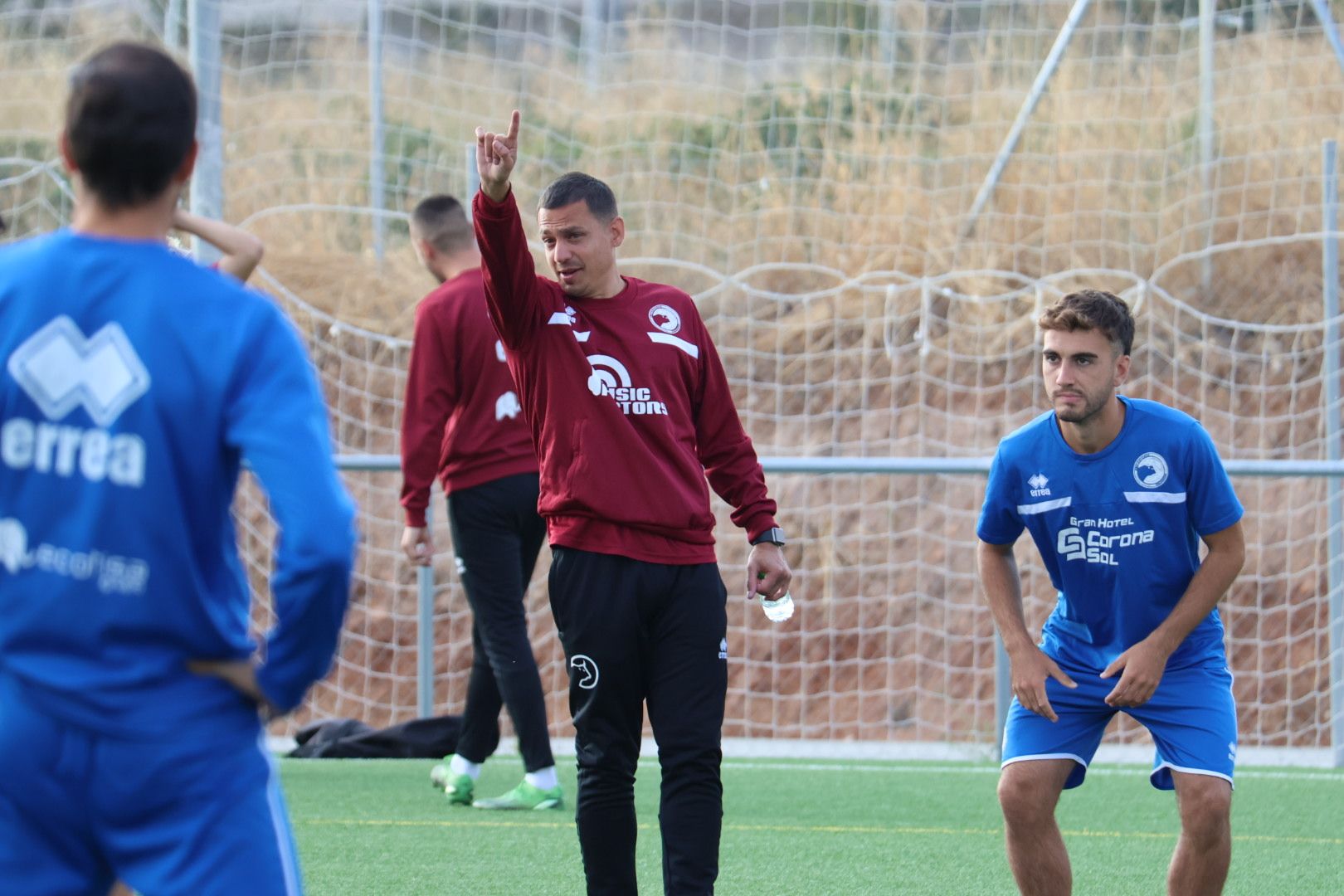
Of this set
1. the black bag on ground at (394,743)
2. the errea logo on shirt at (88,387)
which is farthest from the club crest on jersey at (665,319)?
the black bag on ground at (394,743)

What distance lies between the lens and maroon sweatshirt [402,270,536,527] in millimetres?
6227

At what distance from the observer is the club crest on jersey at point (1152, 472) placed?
13.7ft

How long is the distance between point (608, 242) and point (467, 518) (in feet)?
7.53

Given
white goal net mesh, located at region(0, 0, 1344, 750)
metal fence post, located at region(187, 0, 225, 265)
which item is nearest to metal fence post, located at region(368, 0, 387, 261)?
white goal net mesh, located at region(0, 0, 1344, 750)

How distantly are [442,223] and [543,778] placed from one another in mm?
2115

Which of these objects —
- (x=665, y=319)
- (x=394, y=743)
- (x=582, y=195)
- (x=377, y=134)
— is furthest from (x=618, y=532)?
(x=377, y=134)

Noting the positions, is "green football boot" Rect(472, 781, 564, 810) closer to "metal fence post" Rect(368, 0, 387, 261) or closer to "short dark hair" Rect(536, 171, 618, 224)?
"short dark hair" Rect(536, 171, 618, 224)

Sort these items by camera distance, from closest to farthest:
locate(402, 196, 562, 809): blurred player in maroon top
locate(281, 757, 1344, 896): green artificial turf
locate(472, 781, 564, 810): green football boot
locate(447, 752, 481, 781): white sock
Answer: locate(281, 757, 1344, 896): green artificial turf
locate(402, 196, 562, 809): blurred player in maroon top
locate(472, 781, 564, 810): green football boot
locate(447, 752, 481, 781): white sock

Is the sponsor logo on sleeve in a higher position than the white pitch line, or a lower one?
higher

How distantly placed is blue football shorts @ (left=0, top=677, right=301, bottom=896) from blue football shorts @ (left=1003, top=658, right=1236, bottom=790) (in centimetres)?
247

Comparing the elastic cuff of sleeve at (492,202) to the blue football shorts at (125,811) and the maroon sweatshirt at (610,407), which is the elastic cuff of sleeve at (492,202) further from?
the blue football shorts at (125,811)

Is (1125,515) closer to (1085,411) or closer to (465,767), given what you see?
(1085,411)

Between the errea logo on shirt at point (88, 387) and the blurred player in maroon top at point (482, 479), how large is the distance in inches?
160

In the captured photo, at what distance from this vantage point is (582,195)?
412 cm
